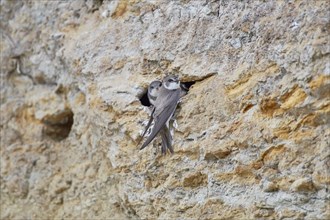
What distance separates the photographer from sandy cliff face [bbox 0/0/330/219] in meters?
2.48

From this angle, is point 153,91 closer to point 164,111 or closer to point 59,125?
point 164,111

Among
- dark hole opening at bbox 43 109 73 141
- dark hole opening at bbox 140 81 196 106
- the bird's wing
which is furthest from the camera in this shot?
dark hole opening at bbox 43 109 73 141

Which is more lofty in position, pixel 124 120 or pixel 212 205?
pixel 124 120

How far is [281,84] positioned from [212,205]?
0.60 meters

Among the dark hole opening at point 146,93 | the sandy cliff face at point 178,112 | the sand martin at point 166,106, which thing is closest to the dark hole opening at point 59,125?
the sandy cliff face at point 178,112

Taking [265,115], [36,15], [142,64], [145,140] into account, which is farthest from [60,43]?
[265,115]

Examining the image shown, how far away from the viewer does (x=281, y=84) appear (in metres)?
2.51

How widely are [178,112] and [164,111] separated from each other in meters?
0.07

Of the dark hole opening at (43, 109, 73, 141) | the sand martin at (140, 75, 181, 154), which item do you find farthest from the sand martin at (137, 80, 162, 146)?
the dark hole opening at (43, 109, 73, 141)

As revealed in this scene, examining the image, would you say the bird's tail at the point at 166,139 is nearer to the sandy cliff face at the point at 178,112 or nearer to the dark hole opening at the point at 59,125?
the sandy cliff face at the point at 178,112

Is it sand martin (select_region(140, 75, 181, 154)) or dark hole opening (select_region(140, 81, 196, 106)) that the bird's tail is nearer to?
sand martin (select_region(140, 75, 181, 154))

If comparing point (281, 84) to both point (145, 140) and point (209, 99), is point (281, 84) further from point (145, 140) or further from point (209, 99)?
point (145, 140)

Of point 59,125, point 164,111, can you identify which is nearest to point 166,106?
point 164,111

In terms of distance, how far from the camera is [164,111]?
281 centimetres
